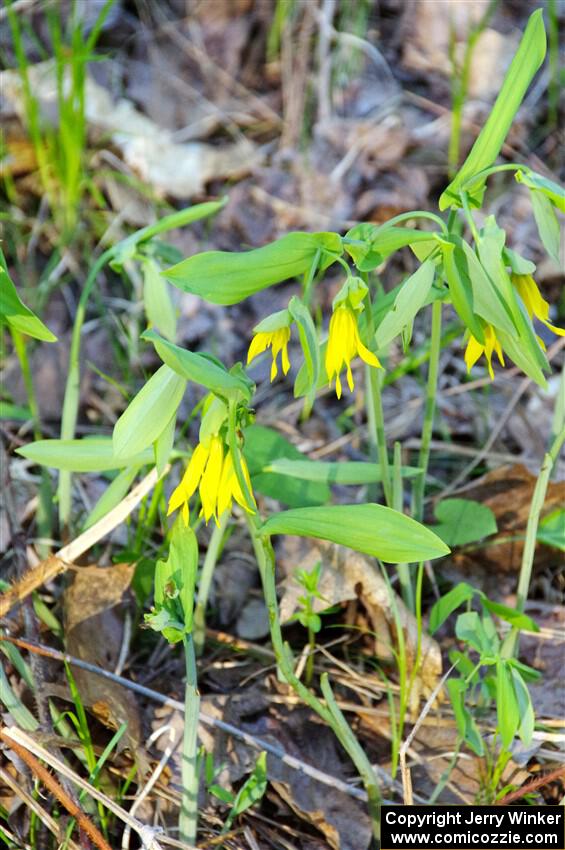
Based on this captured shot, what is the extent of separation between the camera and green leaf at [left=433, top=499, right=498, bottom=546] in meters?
1.65

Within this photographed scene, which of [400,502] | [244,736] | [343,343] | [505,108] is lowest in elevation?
[244,736]

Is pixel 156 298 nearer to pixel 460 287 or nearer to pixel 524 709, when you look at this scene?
pixel 460 287

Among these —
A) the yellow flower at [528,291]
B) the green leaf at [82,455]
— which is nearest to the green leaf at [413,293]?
the yellow flower at [528,291]

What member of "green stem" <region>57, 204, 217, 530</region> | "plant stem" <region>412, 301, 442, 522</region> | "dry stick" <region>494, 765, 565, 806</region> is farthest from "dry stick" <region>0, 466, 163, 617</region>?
"dry stick" <region>494, 765, 565, 806</region>

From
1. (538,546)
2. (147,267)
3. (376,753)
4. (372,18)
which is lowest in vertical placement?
(376,753)

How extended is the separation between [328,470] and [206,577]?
32 cm

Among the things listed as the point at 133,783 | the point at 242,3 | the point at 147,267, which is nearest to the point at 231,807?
the point at 133,783

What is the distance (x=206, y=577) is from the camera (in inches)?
59.9

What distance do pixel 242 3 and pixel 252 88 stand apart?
0.40m

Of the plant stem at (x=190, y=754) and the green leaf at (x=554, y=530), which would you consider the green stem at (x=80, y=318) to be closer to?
the plant stem at (x=190, y=754)

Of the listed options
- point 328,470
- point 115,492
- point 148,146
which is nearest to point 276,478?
point 328,470

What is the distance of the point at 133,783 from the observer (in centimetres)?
149

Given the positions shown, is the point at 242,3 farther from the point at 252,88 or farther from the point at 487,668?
the point at 487,668

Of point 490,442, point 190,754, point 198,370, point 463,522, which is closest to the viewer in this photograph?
point 198,370
